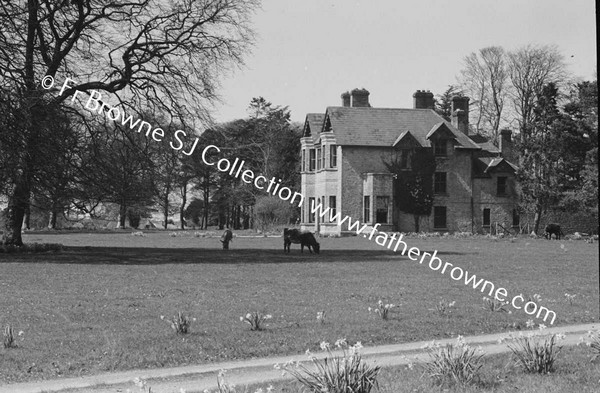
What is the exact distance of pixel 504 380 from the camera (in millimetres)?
8859

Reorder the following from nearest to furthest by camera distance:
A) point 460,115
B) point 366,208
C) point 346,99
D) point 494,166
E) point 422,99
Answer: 1. point 366,208
2. point 494,166
3. point 422,99
4. point 460,115
5. point 346,99

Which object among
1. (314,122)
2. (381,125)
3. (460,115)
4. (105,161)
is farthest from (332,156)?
(105,161)

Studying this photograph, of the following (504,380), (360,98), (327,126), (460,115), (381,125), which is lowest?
(504,380)

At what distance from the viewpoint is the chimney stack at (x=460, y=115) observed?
65062 mm

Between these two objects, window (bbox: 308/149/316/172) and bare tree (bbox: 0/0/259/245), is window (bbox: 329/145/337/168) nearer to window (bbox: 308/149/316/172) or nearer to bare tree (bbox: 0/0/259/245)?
window (bbox: 308/149/316/172)

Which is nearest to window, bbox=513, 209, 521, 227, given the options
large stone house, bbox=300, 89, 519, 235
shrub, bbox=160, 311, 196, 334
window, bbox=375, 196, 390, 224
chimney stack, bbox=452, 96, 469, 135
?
large stone house, bbox=300, 89, 519, 235

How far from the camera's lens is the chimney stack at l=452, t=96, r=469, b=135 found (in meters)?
65.1

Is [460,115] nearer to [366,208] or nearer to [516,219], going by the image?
[516,219]

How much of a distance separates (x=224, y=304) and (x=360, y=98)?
48.2 metres

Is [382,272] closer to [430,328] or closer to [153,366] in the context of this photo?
[430,328]

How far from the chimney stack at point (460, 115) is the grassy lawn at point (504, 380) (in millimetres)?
56424

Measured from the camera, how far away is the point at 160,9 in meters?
33.3

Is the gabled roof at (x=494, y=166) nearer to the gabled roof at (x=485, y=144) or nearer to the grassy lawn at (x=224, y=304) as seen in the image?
the gabled roof at (x=485, y=144)

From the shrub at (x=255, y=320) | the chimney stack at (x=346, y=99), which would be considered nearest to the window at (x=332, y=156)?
the chimney stack at (x=346, y=99)
